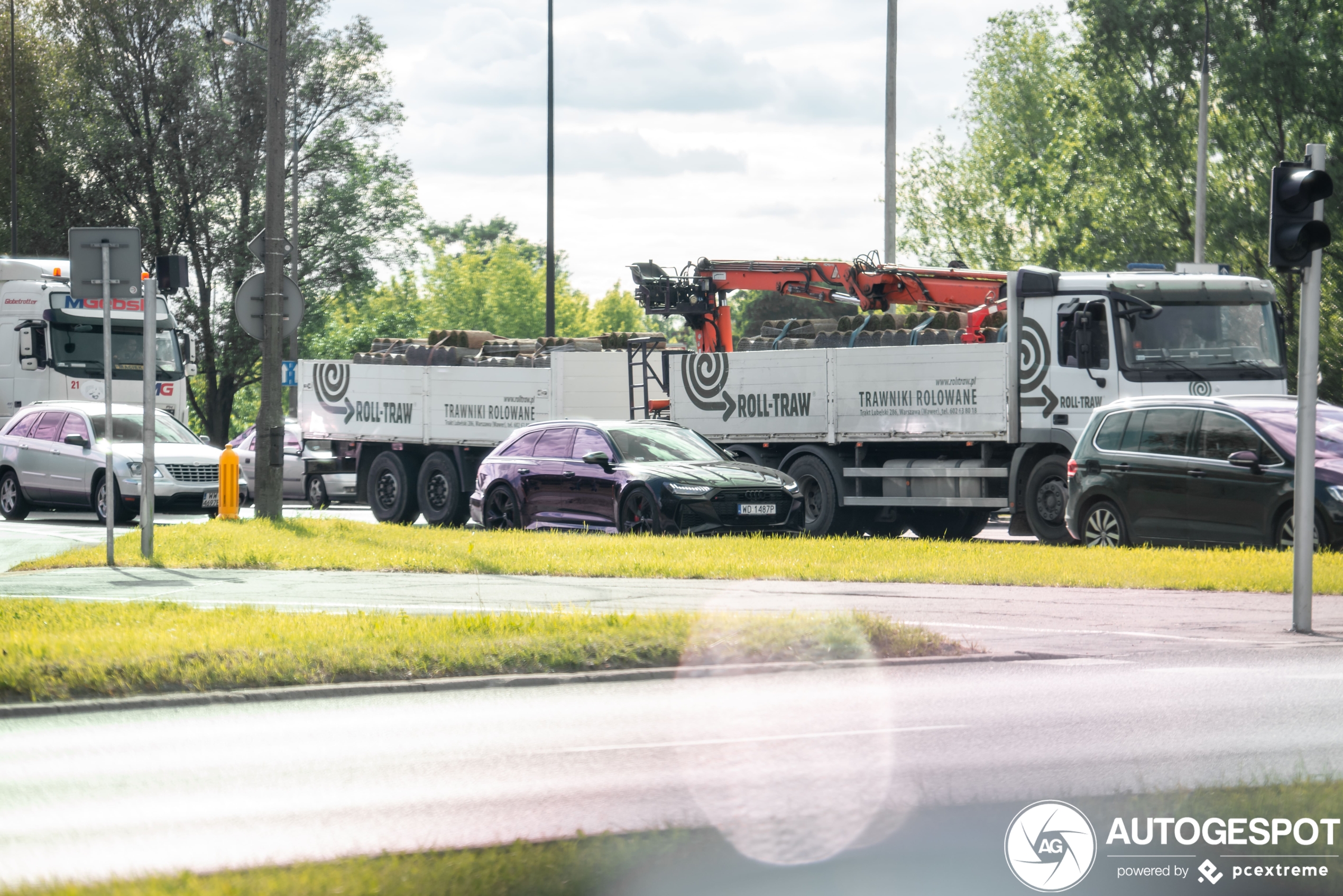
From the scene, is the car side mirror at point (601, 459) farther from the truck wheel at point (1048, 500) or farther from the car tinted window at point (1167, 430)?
the car tinted window at point (1167, 430)

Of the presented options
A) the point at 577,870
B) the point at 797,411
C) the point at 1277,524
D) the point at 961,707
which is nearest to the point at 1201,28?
the point at 797,411

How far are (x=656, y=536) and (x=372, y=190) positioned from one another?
32.3 m

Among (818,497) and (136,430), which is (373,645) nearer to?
(818,497)

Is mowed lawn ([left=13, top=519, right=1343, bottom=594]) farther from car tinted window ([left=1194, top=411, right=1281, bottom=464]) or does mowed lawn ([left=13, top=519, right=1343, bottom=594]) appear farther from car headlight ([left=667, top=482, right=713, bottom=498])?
car tinted window ([left=1194, top=411, right=1281, bottom=464])

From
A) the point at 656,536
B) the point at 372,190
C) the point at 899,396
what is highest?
the point at 372,190

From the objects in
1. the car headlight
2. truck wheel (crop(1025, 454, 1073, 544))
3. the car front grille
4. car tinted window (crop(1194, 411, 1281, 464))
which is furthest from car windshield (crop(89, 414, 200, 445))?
car tinted window (crop(1194, 411, 1281, 464))

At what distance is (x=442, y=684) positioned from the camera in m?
9.20

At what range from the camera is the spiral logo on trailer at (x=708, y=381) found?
22844 mm

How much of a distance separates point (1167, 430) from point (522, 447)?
7861 millimetres

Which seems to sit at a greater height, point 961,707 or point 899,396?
point 899,396

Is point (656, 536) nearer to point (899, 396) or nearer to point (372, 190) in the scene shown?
point (899, 396)

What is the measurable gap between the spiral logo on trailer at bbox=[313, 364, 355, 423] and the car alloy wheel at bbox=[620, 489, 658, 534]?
8918 mm

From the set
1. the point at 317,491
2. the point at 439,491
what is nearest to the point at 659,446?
the point at 439,491

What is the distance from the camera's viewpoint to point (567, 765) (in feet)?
23.0
